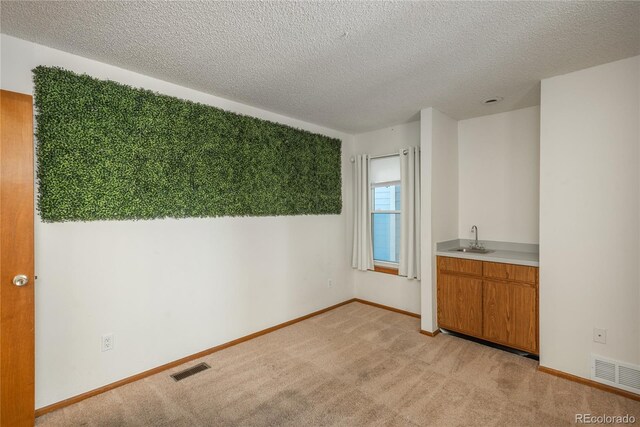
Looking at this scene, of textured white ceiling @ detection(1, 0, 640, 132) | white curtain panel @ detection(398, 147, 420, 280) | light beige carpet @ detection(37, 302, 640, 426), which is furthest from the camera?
white curtain panel @ detection(398, 147, 420, 280)

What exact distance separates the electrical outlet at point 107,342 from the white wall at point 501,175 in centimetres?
391

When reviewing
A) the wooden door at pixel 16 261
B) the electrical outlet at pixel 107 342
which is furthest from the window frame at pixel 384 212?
the wooden door at pixel 16 261

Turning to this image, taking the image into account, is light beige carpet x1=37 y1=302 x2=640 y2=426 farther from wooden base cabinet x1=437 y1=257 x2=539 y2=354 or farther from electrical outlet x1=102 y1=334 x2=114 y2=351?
electrical outlet x1=102 y1=334 x2=114 y2=351

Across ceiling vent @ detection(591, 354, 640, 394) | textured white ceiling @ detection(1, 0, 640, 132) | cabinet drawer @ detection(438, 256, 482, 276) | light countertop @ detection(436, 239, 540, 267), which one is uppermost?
textured white ceiling @ detection(1, 0, 640, 132)

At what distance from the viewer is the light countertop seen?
2922mm

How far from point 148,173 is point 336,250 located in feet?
8.88

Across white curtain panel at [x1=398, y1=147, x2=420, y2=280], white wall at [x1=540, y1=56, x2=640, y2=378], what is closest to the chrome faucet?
white curtain panel at [x1=398, y1=147, x2=420, y2=280]

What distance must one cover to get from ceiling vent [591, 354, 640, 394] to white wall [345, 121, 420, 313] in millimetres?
1801

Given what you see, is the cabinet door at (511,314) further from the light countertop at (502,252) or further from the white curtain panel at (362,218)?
the white curtain panel at (362,218)

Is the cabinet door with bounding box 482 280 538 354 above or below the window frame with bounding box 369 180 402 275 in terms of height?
below

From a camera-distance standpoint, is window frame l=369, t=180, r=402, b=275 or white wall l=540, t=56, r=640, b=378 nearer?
white wall l=540, t=56, r=640, b=378

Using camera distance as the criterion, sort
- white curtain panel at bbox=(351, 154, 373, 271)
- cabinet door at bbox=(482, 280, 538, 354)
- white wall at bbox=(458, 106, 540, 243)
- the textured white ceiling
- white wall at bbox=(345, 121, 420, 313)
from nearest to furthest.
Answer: the textured white ceiling → cabinet door at bbox=(482, 280, 538, 354) → white wall at bbox=(458, 106, 540, 243) → white wall at bbox=(345, 121, 420, 313) → white curtain panel at bbox=(351, 154, 373, 271)

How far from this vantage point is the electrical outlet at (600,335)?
2393mm

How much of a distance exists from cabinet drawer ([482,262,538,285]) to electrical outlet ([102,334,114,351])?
11.5ft
